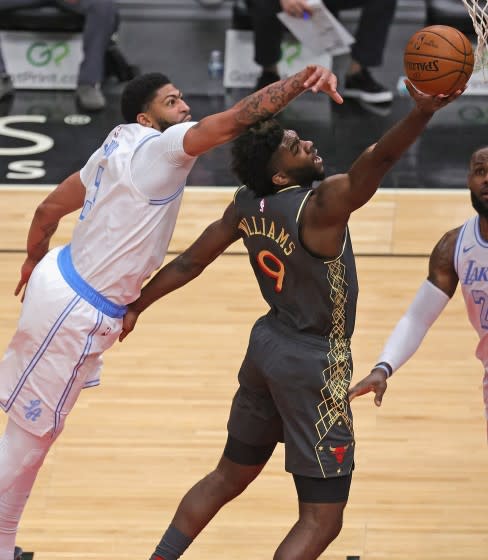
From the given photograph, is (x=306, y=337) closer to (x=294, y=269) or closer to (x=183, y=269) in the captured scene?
(x=294, y=269)

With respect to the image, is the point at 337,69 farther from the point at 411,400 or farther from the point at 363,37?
the point at 411,400

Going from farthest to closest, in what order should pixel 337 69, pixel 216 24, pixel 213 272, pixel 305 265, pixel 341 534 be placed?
pixel 216 24 → pixel 337 69 → pixel 213 272 → pixel 341 534 → pixel 305 265

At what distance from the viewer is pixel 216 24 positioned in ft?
36.0

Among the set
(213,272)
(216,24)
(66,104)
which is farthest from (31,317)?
(216,24)

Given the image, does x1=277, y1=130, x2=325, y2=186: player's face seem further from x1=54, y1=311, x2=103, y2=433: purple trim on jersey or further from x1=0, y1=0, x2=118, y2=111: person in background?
x1=0, y1=0, x2=118, y2=111: person in background

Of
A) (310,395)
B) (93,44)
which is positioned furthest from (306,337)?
(93,44)

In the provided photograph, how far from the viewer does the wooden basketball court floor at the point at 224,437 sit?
4891mm

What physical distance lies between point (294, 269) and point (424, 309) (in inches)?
27.0

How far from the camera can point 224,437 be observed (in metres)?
→ 5.56

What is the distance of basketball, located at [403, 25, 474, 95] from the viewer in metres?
3.62

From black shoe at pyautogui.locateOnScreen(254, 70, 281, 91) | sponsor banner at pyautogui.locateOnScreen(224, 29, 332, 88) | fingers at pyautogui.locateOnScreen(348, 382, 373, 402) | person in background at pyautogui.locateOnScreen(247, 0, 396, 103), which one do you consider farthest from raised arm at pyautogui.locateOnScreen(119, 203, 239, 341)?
sponsor banner at pyautogui.locateOnScreen(224, 29, 332, 88)

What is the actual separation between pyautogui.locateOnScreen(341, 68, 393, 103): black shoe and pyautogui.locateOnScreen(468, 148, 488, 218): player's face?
544 cm

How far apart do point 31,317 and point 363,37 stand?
5941mm

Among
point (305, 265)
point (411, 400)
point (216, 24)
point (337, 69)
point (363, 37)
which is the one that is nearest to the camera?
point (305, 265)
